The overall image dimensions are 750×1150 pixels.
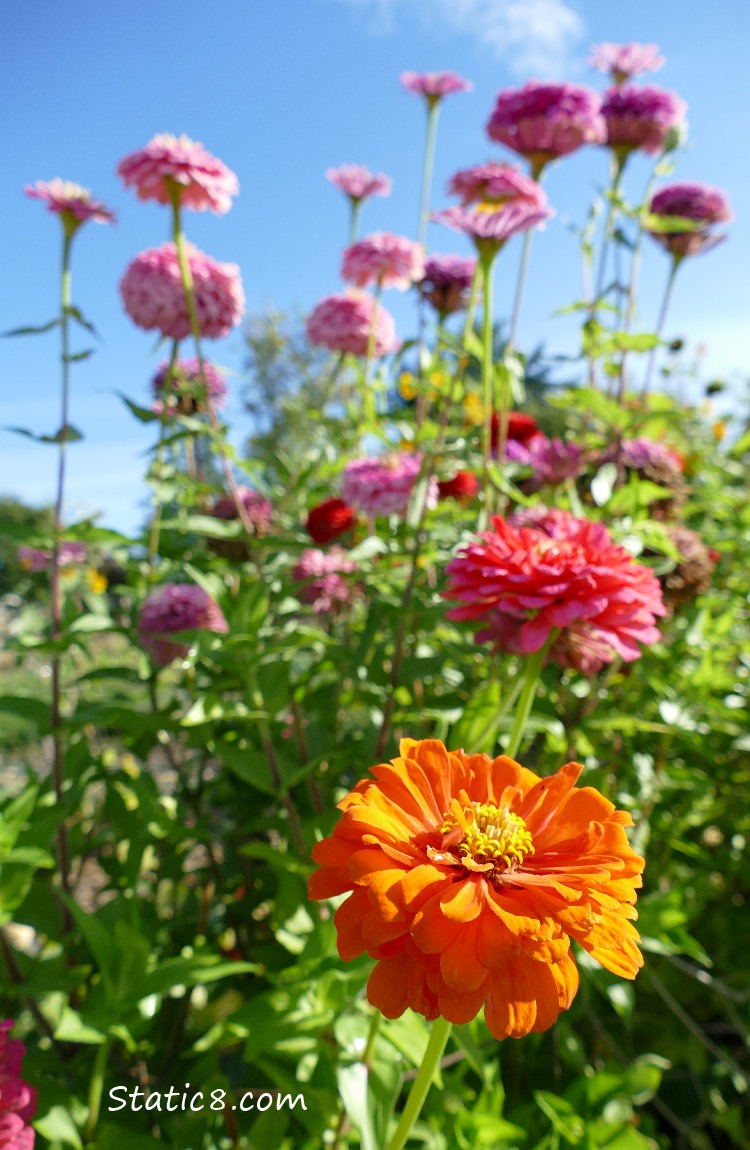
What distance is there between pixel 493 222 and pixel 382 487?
541 mm

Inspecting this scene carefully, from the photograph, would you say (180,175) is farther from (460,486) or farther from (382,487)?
(460,486)

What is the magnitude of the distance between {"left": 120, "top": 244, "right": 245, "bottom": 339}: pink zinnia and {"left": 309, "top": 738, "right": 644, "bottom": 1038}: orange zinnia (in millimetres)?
1206

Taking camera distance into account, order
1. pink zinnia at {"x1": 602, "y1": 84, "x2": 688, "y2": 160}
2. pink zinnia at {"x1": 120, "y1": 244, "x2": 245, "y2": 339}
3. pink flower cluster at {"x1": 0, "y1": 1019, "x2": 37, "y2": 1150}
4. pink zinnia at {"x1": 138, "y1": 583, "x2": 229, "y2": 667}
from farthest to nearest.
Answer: pink zinnia at {"x1": 602, "y1": 84, "x2": 688, "y2": 160} < pink zinnia at {"x1": 120, "y1": 244, "x2": 245, "y2": 339} < pink zinnia at {"x1": 138, "y1": 583, "x2": 229, "y2": 667} < pink flower cluster at {"x1": 0, "y1": 1019, "x2": 37, "y2": 1150}

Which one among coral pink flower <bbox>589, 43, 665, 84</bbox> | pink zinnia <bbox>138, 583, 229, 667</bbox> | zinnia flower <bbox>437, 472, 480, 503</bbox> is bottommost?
pink zinnia <bbox>138, 583, 229, 667</bbox>

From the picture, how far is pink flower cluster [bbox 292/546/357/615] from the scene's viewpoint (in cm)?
171

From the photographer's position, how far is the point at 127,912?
134 centimetres

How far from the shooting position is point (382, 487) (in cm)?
160

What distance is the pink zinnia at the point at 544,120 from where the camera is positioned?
1675 millimetres

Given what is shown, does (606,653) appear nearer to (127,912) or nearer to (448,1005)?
(448,1005)

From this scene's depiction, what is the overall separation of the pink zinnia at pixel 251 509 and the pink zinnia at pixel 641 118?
1.22 m

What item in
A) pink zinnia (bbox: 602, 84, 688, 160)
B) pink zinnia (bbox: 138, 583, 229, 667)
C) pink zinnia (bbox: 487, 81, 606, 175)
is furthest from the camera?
pink zinnia (bbox: 602, 84, 688, 160)

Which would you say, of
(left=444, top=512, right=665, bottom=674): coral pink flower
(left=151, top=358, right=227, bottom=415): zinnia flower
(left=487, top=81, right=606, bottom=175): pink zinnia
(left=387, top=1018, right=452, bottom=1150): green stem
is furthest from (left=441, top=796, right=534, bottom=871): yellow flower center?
(left=487, top=81, right=606, bottom=175): pink zinnia

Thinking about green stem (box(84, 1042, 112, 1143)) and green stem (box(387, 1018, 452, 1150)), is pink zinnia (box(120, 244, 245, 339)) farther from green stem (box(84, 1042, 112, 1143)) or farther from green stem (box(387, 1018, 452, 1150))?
green stem (box(387, 1018, 452, 1150))

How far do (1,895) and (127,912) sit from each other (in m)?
0.32
